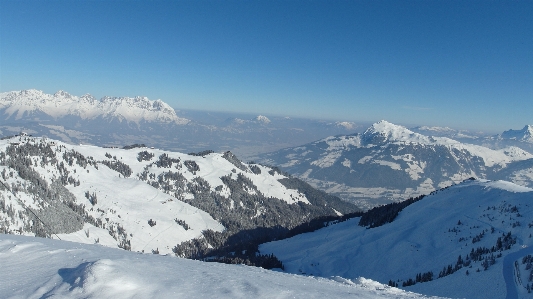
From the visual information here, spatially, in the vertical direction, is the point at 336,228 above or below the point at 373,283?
below

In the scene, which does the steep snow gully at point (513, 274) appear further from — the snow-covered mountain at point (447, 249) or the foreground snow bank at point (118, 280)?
the foreground snow bank at point (118, 280)

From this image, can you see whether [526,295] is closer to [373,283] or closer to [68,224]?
[373,283]

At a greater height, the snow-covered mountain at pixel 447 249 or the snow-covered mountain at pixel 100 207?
the snow-covered mountain at pixel 447 249

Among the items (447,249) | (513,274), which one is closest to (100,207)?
(447,249)

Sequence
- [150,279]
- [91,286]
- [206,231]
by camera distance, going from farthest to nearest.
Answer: [206,231] < [150,279] < [91,286]

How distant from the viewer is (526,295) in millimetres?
21078

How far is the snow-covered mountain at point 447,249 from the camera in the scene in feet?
85.1

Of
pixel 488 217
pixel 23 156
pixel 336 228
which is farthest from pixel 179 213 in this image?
pixel 488 217

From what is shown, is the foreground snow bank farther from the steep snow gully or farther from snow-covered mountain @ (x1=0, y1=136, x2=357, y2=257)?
snow-covered mountain @ (x1=0, y1=136, x2=357, y2=257)

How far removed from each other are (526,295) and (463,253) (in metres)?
18.7

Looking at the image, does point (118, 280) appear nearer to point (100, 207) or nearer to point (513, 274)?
point (513, 274)

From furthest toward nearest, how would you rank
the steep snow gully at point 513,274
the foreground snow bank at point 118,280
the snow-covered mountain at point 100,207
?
the snow-covered mountain at point 100,207
the steep snow gully at point 513,274
the foreground snow bank at point 118,280

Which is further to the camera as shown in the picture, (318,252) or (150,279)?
(318,252)

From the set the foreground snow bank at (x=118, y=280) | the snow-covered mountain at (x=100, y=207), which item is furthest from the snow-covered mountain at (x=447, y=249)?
A: the snow-covered mountain at (x=100, y=207)
